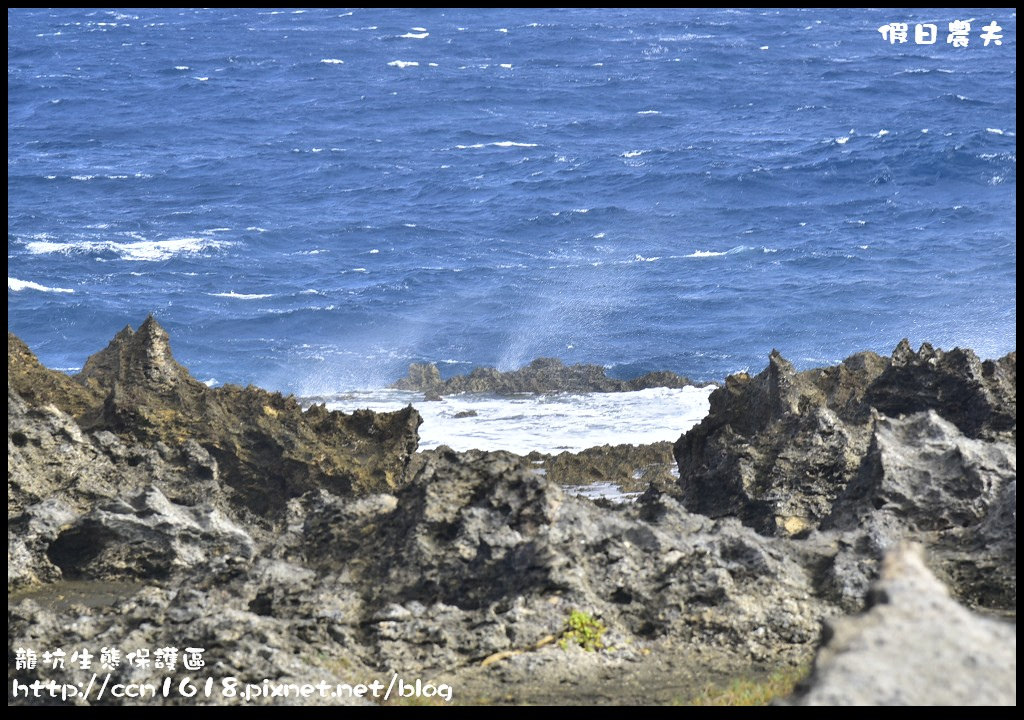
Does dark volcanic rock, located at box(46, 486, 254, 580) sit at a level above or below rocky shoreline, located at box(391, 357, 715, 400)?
above

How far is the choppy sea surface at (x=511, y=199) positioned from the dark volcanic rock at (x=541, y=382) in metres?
1.94

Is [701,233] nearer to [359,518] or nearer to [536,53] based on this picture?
[536,53]

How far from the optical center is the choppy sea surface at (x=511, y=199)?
47.9 metres

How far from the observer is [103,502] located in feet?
47.4

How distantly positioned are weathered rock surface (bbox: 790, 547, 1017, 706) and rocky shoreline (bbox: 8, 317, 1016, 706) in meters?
0.01

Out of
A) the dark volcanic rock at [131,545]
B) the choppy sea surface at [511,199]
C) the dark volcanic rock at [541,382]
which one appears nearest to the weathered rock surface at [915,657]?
the dark volcanic rock at [131,545]

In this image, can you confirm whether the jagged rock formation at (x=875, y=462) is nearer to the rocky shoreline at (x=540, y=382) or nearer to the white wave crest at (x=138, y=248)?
the rocky shoreline at (x=540, y=382)

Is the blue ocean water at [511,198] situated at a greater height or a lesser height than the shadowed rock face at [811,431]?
lesser

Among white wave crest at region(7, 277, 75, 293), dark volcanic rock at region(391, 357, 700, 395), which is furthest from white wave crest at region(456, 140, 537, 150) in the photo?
dark volcanic rock at region(391, 357, 700, 395)

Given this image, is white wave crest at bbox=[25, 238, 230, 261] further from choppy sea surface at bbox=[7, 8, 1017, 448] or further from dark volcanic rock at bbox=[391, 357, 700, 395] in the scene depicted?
dark volcanic rock at bbox=[391, 357, 700, 395]

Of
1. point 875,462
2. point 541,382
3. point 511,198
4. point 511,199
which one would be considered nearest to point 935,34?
point 511,198

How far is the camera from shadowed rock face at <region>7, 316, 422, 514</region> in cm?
1705

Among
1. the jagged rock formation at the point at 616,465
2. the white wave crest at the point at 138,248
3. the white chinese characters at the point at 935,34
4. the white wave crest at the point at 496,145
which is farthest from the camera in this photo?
the white chinese characters at the point at 935,34

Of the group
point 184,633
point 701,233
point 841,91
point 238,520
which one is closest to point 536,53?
point 841,91
